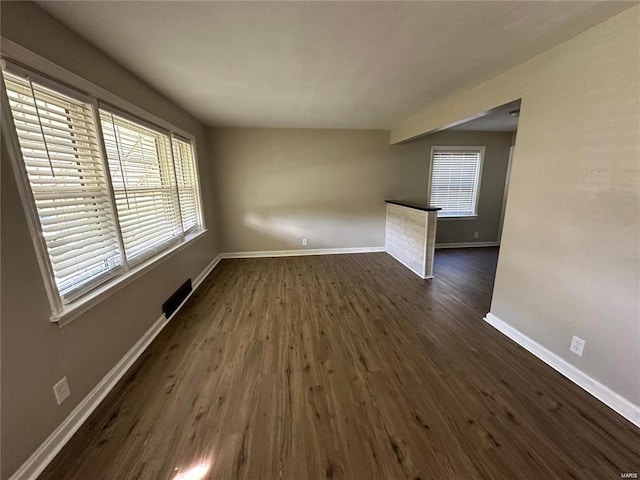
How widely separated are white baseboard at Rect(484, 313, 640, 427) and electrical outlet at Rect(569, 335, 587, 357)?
0.39 feet

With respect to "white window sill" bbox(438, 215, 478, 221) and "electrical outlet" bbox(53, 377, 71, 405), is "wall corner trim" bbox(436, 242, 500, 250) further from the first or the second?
"electrical outlet" bbox(53, 377, 71, 405)

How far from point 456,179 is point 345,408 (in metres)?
4.97

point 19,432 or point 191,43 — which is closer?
point 19,432

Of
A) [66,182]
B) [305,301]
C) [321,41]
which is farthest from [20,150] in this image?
[305,301]

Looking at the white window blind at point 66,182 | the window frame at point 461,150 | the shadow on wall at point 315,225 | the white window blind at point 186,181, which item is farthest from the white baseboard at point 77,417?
the window frame at point 461,150

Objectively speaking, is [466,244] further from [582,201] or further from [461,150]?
[582,201]

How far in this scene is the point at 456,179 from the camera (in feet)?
16.8

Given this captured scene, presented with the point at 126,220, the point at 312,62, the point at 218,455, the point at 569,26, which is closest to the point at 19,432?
the point at 218,455

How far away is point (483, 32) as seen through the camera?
162cm

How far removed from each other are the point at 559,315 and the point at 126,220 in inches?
138

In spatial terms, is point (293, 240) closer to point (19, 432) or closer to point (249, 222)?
point (249, 222)

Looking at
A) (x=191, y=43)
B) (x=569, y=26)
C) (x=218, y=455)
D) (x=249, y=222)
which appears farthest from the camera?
(x=249, y=222)

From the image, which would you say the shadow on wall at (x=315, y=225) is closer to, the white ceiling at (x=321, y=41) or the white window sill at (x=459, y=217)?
the white window sill at (x=459, y=217)

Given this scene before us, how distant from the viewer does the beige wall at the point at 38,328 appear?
1142 mm
